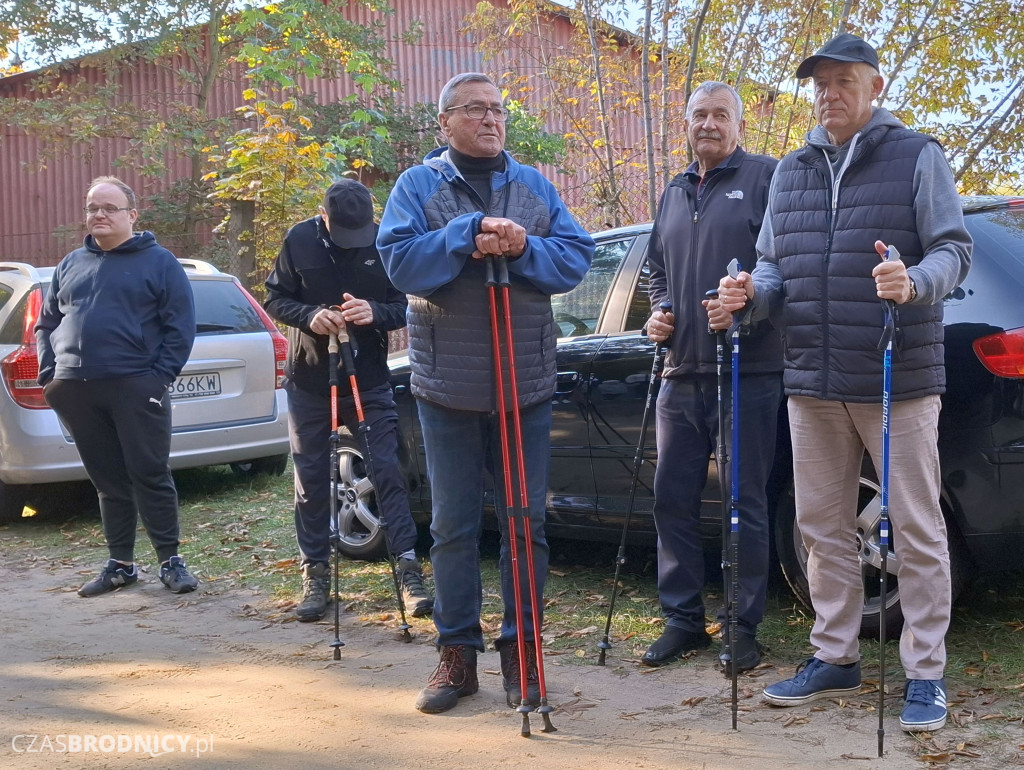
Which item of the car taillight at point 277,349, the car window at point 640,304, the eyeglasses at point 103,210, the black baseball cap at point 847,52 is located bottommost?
the car taillight at point 277,349

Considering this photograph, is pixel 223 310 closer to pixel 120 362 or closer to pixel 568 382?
pixel 120 362

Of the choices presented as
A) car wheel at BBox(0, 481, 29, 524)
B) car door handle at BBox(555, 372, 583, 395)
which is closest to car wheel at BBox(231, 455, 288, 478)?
→ car wheel at BBox(0, 481, 29, 524)

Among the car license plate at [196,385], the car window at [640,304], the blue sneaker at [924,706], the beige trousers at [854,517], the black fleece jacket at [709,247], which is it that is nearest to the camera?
the blue sneaker at [924,706]

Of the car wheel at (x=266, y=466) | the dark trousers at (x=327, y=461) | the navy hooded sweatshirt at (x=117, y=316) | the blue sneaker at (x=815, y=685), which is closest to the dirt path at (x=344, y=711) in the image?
the blue sneaker at (x=815, y=685)

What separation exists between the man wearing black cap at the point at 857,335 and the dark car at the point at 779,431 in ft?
1.23

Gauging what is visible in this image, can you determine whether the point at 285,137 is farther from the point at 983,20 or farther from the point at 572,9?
the point at 983,20

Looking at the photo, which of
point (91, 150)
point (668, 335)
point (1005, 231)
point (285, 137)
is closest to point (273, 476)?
point (285, 137)

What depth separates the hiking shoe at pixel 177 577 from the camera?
20.2ft

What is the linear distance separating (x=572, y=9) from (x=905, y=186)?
6.75 metres

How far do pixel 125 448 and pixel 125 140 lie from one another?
51.6ft

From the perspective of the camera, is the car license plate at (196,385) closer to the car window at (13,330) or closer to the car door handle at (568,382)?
the car window at (13,330)

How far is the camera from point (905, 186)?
3.74 metres

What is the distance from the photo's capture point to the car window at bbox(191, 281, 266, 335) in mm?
8406

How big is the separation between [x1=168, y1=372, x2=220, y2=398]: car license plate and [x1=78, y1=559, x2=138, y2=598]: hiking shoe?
1922mm
